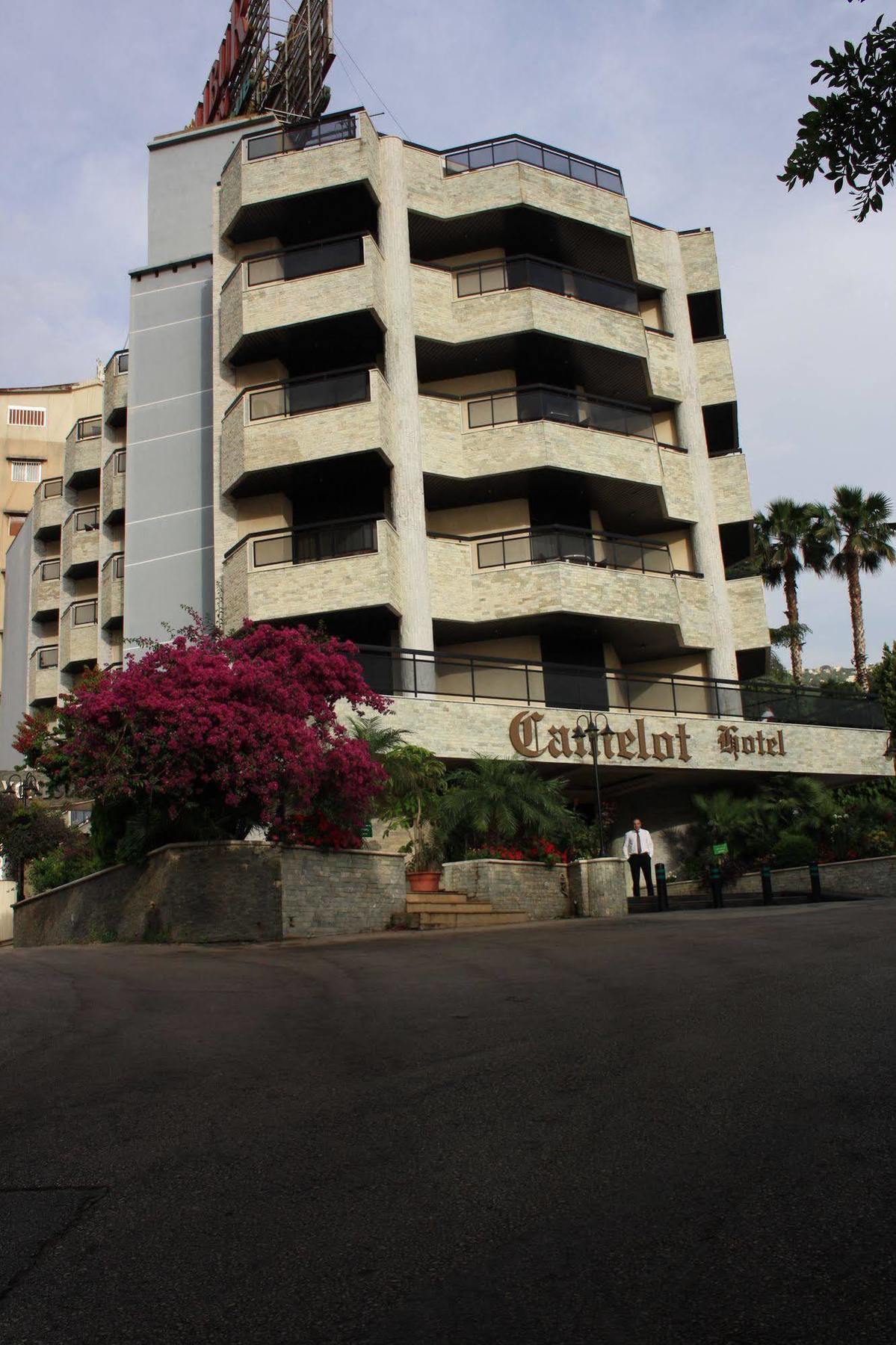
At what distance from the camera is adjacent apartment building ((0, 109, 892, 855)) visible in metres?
30.4

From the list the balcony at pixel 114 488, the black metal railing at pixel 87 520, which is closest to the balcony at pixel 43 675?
the black metal railing at pixel 87 520

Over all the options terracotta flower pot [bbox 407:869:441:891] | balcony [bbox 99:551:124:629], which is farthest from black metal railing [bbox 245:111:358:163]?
terracotta flower pot [bbox 407:869:441:891]

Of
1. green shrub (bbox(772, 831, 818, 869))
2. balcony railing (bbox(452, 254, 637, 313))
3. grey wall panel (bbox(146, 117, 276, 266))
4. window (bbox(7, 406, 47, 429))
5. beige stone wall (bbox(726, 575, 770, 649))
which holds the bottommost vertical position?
green shrub (bbox(772, 831, 818, 869))

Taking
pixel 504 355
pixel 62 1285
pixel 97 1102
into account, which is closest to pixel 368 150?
pixel 504 355

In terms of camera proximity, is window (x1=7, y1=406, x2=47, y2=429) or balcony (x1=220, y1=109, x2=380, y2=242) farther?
window (x1=7, y1=406, x2=47, y2=429)

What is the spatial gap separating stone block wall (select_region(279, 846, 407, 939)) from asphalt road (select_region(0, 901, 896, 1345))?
9.58 m

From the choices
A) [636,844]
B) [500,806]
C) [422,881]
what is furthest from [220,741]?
[636,844]

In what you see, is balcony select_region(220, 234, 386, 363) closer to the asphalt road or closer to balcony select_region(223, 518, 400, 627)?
balcony select_region(223, 518, 400, 627)

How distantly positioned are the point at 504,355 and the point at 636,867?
15.2 m

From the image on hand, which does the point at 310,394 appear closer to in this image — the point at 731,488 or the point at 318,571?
the point at 318,571

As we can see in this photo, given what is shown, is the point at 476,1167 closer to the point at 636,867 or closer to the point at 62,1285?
the point at 62,1285

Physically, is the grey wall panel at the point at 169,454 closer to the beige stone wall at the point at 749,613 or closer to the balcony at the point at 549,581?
the balcony at the point at 549,581

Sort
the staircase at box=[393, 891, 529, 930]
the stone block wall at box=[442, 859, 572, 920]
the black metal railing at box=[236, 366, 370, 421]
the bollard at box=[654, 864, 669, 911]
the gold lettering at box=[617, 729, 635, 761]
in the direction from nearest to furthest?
1. the staircase at box=[393, 891, 529, 930]
2. the stone block wall at box=[442, 859, 572, 920]
3. the bollard at box=[654, 864, 669, 911]
4. the gold lettering at box=[617, 729, 635, 761]
5. the black metal railing at box=[236, 366, 370, 421]

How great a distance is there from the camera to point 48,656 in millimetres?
50625
